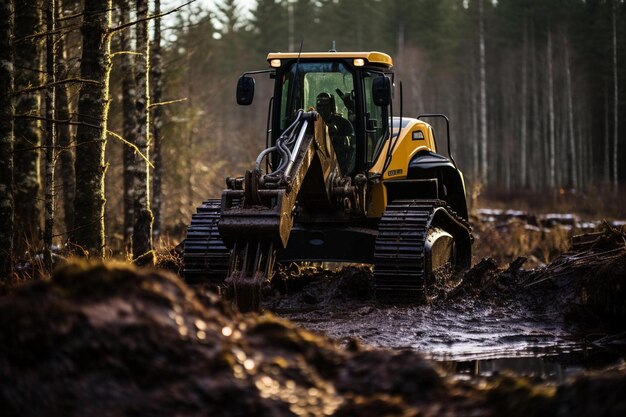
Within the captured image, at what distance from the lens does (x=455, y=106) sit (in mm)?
62625

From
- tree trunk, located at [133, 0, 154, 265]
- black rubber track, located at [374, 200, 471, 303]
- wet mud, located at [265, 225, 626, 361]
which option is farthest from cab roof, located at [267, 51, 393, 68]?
tree trunk, located at [133, 0, 154, 265]

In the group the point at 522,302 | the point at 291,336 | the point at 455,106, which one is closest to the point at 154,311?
the point at 291,336

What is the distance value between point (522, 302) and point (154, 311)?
23.4ft

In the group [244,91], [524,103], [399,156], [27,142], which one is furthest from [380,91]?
[524,103]

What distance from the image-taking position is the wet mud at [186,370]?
4.10 m

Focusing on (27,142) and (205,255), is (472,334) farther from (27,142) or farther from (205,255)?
(27,142)

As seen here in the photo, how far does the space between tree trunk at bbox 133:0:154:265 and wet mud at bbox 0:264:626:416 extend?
9087 millimetres

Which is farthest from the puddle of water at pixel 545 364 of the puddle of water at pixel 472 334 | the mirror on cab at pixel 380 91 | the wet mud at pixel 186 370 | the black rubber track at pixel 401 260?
the mirror on cab at pixel 380 91

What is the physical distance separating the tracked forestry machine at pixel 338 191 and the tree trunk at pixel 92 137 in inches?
48.7

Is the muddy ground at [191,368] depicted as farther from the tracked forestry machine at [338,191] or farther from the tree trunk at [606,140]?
the tree trunk at [606,140]

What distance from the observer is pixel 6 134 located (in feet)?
34.1

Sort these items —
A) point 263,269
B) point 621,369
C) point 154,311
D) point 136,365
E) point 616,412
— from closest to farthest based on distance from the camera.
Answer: point 616,412 < point 136,365 < point 154,311 < point 621,369 < point 263,269

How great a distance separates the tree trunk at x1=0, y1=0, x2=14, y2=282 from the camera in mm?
10203

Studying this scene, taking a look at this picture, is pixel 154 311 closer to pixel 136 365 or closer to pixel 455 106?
pixel 136 365
